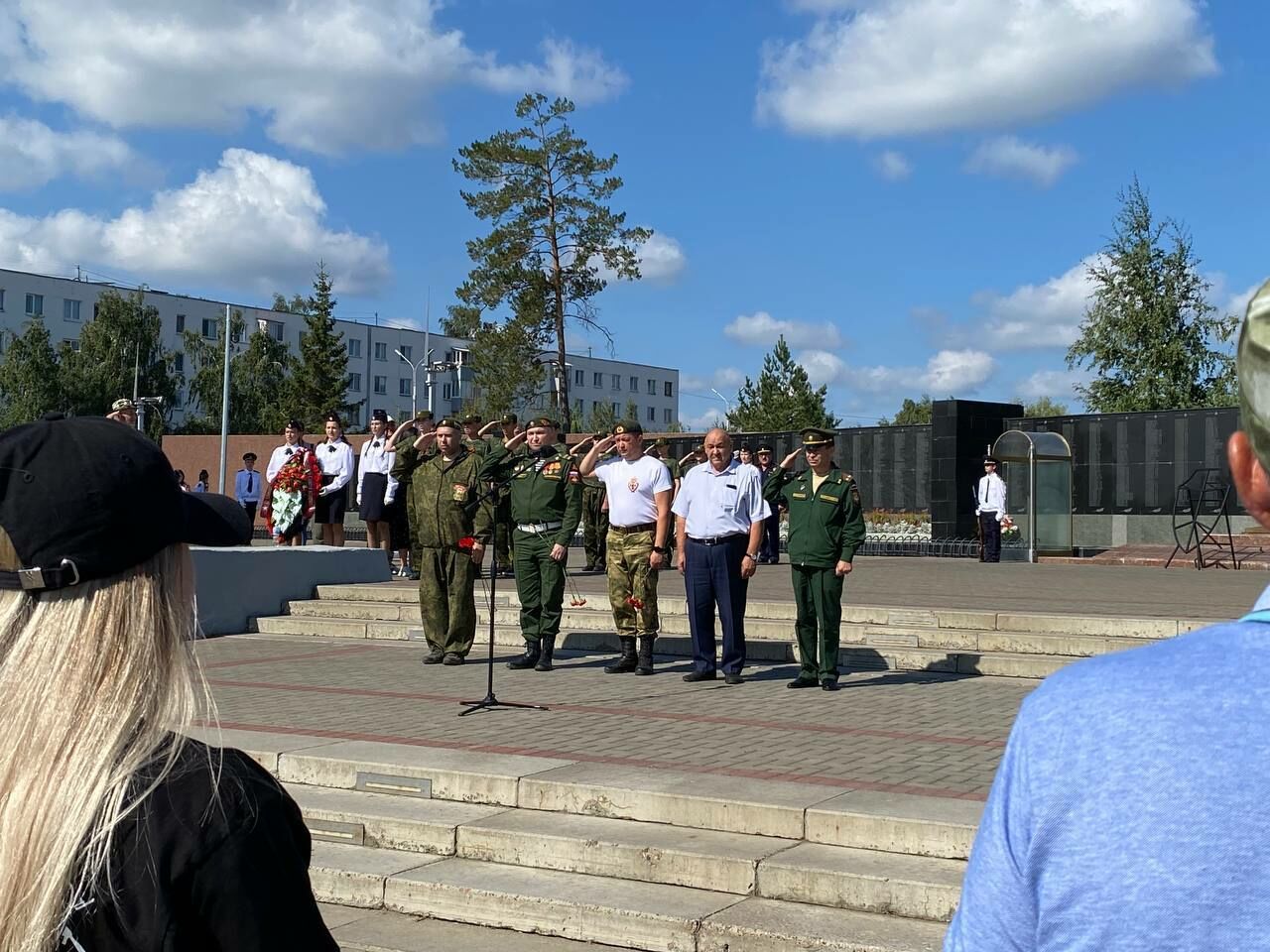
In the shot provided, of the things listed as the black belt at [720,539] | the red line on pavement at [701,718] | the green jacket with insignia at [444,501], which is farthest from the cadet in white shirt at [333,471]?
the black belt at [720,539]

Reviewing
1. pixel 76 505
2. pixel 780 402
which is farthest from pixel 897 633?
pixel 780 402

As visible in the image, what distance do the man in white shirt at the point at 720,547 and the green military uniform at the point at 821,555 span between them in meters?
0.48

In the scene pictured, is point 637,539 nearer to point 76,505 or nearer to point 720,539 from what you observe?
point 720,539

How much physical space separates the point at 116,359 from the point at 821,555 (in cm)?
7013

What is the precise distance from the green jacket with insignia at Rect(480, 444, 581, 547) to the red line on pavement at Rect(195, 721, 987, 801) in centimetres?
349

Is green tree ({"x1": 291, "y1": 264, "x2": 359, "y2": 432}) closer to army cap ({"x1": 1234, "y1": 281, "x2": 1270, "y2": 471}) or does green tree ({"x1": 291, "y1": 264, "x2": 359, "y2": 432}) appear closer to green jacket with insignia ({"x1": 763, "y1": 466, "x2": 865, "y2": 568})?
green jacket with insignia ({"x1": 763, "y1": 466, "x2": 865, "y2": 568})

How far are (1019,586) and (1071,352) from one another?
83.5 ft

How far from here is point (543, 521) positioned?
39.3ft

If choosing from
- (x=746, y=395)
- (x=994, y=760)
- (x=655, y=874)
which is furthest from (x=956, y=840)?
(x=746, y=395)

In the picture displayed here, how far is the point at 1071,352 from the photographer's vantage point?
135 feet

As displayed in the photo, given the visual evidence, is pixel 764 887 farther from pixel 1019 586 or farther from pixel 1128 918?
pixel 1019 586

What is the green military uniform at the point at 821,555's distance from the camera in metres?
10.6

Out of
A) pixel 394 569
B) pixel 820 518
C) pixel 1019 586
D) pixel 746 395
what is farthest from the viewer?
pixel 746 395

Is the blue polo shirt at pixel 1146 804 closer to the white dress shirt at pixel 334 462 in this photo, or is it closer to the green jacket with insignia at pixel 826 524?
the green jacket with insignia at pixel 826 524
